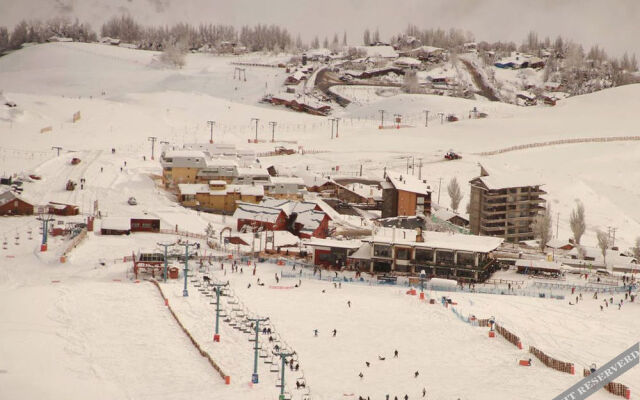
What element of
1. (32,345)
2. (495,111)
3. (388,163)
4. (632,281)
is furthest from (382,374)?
(495,111)

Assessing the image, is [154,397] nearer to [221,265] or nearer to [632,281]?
[221,265]

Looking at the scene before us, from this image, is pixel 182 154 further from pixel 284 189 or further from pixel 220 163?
pixel 284 189

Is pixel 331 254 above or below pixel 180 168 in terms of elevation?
below

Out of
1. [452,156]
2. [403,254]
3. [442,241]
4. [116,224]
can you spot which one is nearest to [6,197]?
[116,224]

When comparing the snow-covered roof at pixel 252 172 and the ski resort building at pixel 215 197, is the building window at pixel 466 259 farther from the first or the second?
the snow-covered roof at pixel 252 172

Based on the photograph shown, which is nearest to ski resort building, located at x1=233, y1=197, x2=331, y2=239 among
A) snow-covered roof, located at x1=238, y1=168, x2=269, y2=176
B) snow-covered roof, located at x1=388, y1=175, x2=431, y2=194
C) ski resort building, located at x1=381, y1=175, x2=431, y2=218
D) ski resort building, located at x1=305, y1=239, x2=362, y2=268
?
ski resort building, located at x1=305, y1=239, x2=362, y2=268

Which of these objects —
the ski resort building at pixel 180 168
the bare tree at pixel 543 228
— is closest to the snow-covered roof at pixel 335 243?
the bare tree at pixel 543 228

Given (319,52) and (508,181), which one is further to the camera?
(319,52)
